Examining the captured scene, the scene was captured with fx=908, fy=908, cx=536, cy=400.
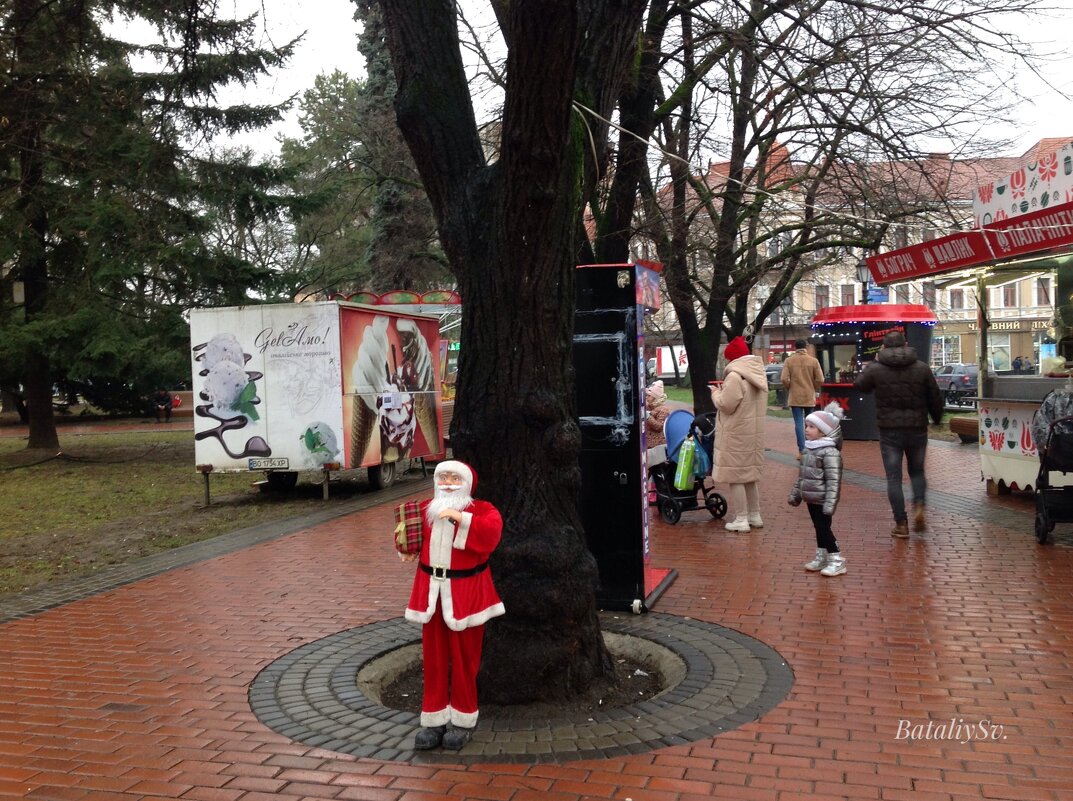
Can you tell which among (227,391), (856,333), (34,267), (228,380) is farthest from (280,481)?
(856,333)

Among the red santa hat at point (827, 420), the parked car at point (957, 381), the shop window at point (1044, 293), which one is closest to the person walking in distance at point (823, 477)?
the red santa hat at point (827, 420)

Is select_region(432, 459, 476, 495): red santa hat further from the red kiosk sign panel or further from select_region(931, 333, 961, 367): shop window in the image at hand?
select_region(931, 333, 961, 367): shop window

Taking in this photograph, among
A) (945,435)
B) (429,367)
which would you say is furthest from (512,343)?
(945,435)

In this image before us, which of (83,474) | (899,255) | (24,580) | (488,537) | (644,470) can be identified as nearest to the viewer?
(488,537)

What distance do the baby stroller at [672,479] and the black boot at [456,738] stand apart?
599 cm

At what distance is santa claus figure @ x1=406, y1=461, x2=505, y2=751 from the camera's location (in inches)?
163

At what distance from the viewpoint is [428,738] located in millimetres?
4168

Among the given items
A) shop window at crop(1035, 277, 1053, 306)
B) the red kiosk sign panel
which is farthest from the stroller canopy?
shop window at crop(1035, 277, 1053, 306)

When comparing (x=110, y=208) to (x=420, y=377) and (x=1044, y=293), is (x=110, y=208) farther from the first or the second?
(x=1044, y=293)

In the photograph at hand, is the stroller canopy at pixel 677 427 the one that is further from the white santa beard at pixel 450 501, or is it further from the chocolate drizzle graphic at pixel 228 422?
the white santa beard at pixel 450 501

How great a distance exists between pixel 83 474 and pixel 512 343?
14993 millimetres

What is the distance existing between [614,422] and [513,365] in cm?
168

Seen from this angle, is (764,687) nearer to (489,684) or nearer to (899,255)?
(489,684)

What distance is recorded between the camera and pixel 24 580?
816 cm
